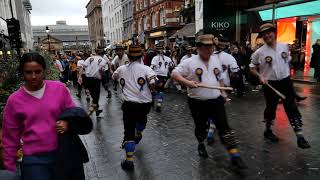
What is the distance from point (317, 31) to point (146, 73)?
13616 millimetres

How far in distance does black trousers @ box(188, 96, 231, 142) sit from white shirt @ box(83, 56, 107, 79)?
4.81 m

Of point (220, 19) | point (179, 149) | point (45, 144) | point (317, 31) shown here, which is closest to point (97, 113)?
point (179, 149)

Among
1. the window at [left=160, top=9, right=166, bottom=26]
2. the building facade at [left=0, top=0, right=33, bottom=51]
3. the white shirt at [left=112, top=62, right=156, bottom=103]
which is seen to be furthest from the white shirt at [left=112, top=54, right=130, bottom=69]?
the window at [left=160, top=9, right=166, bottom=26]

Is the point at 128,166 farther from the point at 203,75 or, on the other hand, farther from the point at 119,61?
the point at 119,61

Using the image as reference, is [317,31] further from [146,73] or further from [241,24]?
[146,73]

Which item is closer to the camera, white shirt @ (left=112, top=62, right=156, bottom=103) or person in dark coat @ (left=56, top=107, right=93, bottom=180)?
person in dark coat @ (left=56, top=107, right=93, bottom=180)

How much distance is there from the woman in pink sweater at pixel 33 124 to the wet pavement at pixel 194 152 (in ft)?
7.29

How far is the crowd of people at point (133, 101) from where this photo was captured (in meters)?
2.72

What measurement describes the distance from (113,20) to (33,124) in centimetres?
6426

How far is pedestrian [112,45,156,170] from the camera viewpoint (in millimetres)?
5113

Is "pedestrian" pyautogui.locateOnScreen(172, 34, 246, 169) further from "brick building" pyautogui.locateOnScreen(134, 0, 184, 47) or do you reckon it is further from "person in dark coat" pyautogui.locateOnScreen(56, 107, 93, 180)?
"brick building" pyautogui.locateOnScreen(134, 0, 184, 47)

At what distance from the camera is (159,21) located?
129ft

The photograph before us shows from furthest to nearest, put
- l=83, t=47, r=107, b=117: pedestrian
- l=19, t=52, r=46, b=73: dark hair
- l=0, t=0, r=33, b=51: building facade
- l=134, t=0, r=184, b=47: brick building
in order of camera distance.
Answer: l=134, t=0, r=184, b=47: brick building < l=0, t=0, r=33, b=51: building facade < l=83, t=47, r=107, b=117: pedestrian < l=19, t=52, r=46, b=73: dark hair

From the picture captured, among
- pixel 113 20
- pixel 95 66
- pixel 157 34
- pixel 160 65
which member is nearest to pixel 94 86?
pixel 95 66
